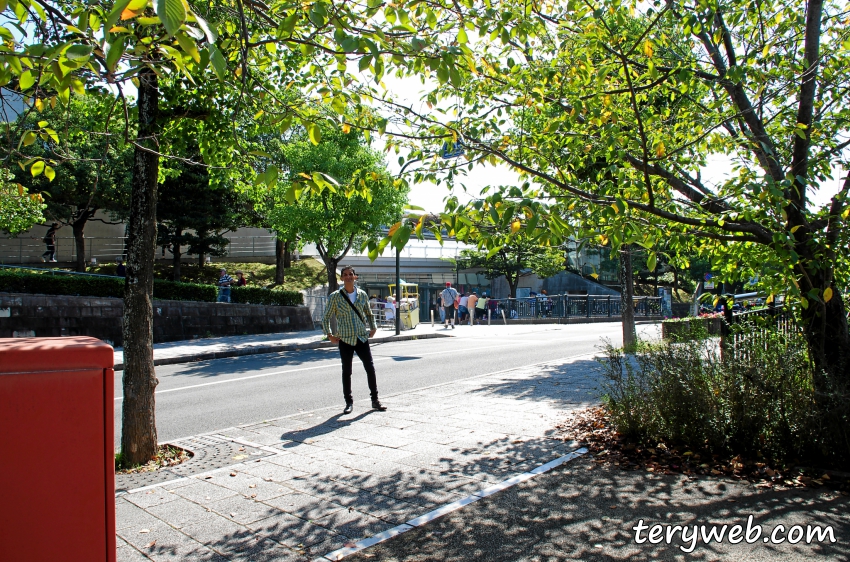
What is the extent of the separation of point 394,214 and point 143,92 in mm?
17668

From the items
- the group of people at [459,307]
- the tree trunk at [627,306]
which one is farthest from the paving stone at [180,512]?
the group of people at [459,307]

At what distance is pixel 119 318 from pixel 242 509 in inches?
680

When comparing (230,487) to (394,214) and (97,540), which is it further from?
(394,214)

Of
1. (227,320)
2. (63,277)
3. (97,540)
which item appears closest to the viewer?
(97,540)

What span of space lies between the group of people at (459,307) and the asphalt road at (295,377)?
32.8 feet

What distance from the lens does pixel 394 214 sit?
78.7ft

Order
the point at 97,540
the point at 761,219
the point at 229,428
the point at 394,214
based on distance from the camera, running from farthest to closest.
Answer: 1. the point at 394,214
2. the point at 229,428
3. the point at 761,219
4. the point at 97,540

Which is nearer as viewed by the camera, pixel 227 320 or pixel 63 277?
pixel 63 277

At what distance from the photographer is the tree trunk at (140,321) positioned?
5898 millimetres

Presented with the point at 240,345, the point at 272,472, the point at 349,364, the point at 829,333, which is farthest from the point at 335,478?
the point at 240,345

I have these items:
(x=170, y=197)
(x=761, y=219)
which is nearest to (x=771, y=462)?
(x=761, y=219)

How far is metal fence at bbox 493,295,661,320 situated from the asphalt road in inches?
510

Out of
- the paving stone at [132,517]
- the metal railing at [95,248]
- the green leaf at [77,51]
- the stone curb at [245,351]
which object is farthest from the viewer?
the metal railing at [95,248]

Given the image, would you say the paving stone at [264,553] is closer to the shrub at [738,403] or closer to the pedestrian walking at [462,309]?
the shrub at [738,403]
